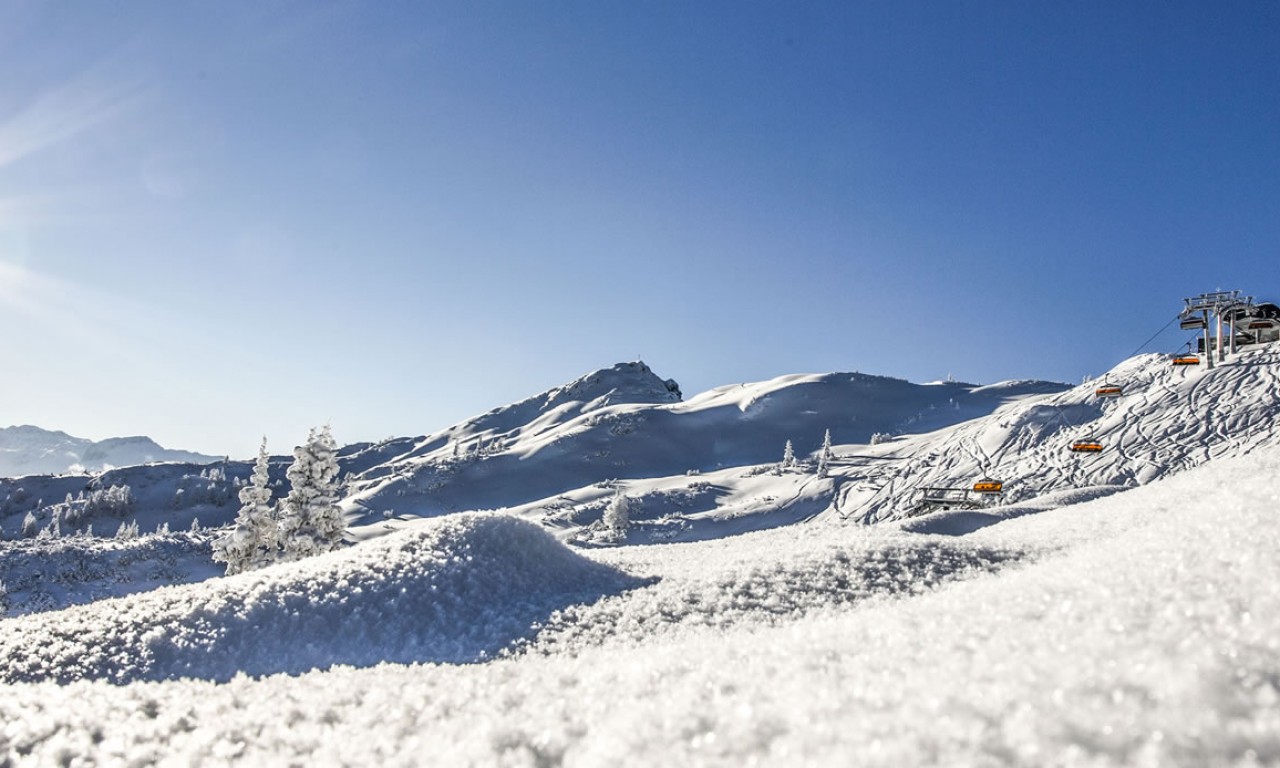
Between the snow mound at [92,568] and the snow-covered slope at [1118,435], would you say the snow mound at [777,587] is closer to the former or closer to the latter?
the snow-covered slope at [1118,435]

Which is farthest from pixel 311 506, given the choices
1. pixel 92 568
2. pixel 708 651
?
pixel 92 568

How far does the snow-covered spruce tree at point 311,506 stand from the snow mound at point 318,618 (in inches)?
932

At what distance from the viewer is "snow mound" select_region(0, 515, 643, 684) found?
44.1 ft

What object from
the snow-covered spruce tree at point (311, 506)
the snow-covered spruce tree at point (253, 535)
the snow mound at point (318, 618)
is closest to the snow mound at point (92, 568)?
the snow-covered spruce tree at point (253, 535)

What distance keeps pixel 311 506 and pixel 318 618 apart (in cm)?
2774

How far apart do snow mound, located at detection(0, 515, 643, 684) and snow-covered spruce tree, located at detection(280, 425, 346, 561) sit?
23.7 m

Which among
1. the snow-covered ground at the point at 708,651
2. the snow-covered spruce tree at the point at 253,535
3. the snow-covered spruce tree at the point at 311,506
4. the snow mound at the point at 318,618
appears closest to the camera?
the snow-covered ground at the point at 708,651

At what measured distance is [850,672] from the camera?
19.1 feet

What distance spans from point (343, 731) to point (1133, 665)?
251 inches

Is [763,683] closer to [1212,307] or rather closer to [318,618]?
[318,618]

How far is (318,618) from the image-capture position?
15461mm

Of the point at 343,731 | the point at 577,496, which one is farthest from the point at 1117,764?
the point at 577,496

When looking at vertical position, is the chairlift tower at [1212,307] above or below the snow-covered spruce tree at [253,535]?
above

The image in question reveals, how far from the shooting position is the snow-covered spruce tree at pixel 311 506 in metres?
39.5
